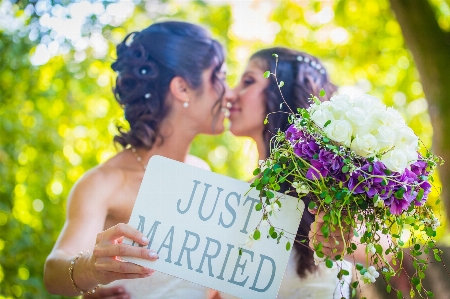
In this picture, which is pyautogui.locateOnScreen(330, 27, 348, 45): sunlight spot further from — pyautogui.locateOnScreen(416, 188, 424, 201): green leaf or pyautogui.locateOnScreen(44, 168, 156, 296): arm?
pyautogui.locateOnScreen(416, 188, 424, 201): green leaf

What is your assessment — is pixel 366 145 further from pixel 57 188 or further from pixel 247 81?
pixel 57 188

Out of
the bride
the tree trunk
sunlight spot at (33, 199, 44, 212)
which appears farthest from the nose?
sunlight spot at (33, 199, 44, 212)

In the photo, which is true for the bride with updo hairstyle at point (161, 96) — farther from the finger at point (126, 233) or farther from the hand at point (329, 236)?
the hand at point (329, 236)

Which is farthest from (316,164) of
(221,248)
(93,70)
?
(93,70)

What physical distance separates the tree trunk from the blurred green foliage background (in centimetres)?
39

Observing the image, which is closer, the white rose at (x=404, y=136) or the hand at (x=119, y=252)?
the white rose at (x=404, y=136)

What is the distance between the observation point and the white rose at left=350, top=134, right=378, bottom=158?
55.2 inches

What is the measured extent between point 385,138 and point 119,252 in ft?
3.00

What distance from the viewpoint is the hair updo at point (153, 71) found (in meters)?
2.81

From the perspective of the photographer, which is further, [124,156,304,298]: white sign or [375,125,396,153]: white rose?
[124,156,304,298]: white sign

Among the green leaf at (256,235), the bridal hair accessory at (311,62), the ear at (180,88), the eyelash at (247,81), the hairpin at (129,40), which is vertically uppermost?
the bridal hair accessory at (311,62)

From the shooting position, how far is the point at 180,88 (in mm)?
2826

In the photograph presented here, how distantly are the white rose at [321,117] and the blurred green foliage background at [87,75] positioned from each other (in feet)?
3.40

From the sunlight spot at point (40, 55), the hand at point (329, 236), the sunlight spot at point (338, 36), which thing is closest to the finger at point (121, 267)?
the hand at point (329, 236)
